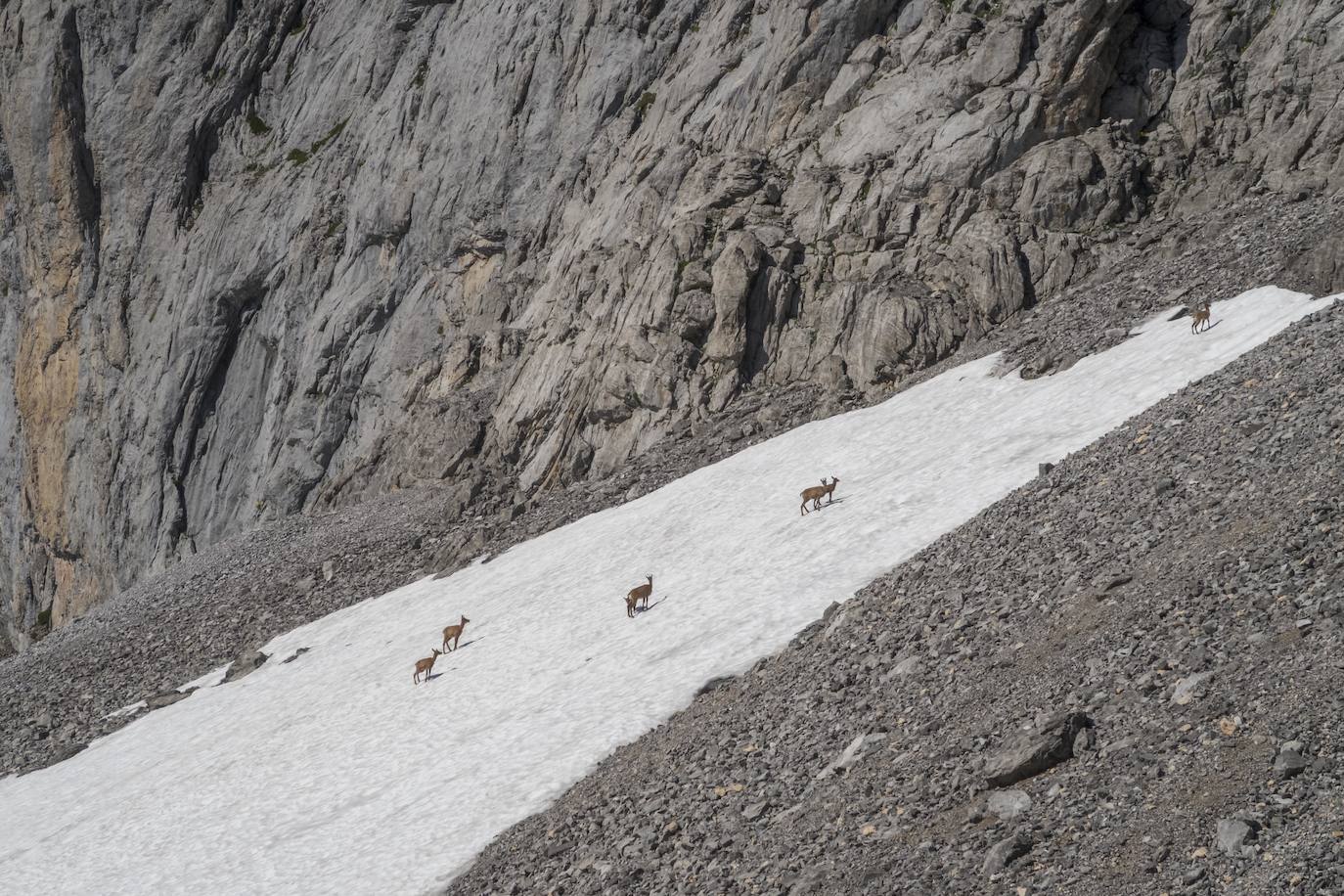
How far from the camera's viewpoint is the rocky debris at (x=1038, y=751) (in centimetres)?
1148

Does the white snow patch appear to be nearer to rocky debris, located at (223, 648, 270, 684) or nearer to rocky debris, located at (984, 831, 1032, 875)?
rocky debris, located at (223, 648, 270, 684)

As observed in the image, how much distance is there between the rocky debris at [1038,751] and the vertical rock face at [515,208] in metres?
26.2

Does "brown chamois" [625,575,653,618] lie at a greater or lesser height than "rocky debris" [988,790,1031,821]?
lesser

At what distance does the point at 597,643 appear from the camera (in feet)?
83.0

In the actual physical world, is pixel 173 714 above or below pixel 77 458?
below

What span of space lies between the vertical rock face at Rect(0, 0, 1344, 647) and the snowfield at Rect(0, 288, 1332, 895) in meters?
8.15

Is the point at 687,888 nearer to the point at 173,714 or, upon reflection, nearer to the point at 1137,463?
the point at 1137,463

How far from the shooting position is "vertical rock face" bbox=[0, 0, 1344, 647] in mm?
38625

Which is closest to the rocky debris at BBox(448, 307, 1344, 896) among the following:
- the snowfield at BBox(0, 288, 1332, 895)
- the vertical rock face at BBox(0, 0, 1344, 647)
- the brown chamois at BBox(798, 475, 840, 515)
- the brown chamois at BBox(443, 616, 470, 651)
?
the snowfield at BBox(0, 288, 1332, 895)

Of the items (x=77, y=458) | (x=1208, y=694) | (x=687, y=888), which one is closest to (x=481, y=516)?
(x=687, y=888)

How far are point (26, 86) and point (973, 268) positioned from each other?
7908cm

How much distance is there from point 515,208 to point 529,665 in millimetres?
35799

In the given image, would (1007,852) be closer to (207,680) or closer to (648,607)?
(648,607)

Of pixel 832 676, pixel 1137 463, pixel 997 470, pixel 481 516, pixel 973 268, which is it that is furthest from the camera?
pixel 481 516
